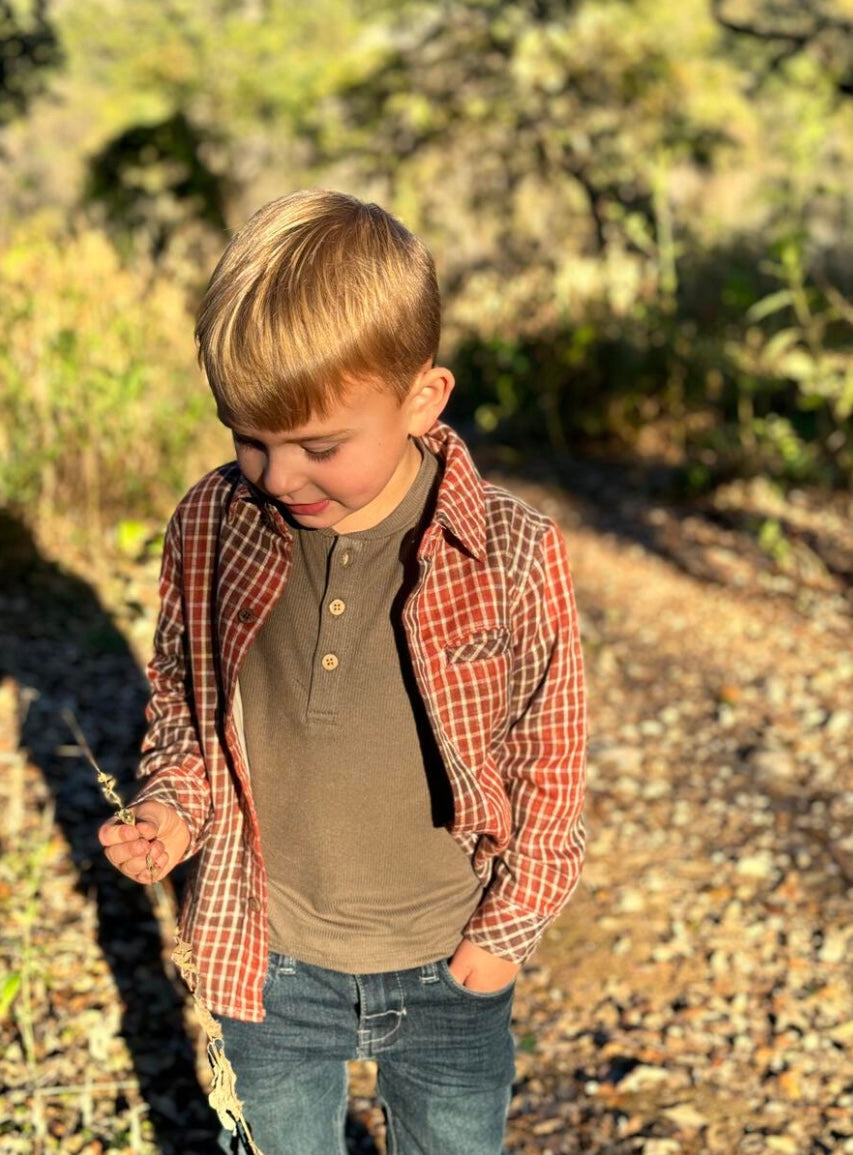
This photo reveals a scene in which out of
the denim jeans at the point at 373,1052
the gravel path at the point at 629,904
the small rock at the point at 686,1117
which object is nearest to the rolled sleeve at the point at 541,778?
the denim jeans at the point at 373,1052

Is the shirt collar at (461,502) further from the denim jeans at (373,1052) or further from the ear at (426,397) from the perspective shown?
the denim jeans at (373,1052)

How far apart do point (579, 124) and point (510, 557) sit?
10.5m

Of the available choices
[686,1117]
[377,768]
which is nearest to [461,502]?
[377,768]

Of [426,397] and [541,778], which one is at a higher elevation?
[426,397]

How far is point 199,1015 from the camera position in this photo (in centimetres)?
150

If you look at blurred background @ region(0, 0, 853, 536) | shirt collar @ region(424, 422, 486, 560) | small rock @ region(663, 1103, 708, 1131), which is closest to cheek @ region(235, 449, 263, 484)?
shirt collar @ region(424, 422, 486, 560)

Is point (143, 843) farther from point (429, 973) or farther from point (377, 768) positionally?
point (429, 973)

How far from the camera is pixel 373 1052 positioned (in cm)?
171

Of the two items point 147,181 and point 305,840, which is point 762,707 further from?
point 147,181

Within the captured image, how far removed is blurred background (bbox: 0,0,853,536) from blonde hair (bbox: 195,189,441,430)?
3.41 meters

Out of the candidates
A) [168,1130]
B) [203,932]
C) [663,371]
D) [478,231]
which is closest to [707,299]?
[663,371]

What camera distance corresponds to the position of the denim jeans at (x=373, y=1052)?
1.67 m

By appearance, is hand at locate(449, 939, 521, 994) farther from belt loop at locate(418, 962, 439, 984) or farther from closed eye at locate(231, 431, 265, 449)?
closed eye at locate(231, 431, 265, 449)

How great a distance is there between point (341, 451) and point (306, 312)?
162 millimetres
